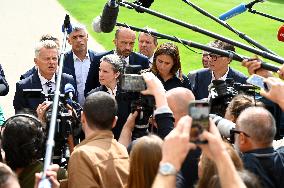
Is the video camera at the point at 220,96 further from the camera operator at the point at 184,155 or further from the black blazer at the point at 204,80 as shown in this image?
the camera operator at the point at 184,155

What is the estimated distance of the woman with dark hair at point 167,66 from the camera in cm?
789

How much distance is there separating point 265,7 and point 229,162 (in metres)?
26.4

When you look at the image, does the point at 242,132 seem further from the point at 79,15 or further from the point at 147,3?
the point at 79,15

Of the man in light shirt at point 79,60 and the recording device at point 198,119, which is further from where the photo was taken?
the man in light shirt at point 79,60

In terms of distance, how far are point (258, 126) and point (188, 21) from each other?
1975 centimetres

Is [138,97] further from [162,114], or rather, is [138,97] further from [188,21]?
[188,21]

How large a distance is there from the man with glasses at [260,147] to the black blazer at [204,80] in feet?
11.4

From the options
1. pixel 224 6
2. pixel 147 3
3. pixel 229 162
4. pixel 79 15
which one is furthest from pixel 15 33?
pixel 229 162

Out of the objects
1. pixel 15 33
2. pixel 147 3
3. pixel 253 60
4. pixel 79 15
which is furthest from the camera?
pixel 79 15

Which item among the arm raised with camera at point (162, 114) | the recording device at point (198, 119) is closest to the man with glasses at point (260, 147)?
the arm raised with camera at point (162, 114)

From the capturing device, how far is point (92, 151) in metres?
4.85

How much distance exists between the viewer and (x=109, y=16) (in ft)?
19.0

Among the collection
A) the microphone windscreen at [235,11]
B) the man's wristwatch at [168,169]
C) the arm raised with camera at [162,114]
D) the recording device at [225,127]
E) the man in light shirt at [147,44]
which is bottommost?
the man's wristwatch at [168,169]

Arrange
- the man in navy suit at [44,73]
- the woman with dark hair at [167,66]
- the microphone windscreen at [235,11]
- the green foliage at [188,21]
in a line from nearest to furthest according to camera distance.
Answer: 1. the microphone windscreen at [235,11]
2. the man in navy suit at [44,73]
3. the woman with dark hair at [167,66]
4. the green foliage at [188,21]
